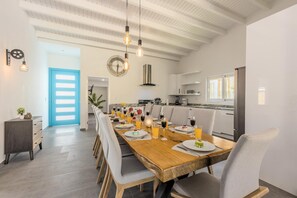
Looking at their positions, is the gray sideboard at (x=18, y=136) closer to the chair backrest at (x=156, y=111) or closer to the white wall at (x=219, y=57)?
the chair backrest at (x=156, y=111)

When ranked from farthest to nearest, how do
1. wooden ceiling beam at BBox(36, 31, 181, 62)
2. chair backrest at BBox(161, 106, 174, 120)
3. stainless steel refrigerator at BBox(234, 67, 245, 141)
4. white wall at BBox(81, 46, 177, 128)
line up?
white wall at BBox(81, 46, 177, 128) → wooden ceiling beam at BBox(36, 31, 181, 62) → stainless steel refrigerator at BBox(234, 67, 245, 141) → chair backrest at BBox(161, 106, 174, 120)

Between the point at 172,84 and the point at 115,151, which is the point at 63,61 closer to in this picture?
the point at 172,84

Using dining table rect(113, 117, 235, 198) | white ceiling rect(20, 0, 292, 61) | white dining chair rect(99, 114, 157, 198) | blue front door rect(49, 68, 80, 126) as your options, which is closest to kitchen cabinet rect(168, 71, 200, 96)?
white ceiling rect(20, 0, 292, 61)

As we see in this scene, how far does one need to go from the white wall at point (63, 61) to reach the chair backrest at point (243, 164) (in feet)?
21.0

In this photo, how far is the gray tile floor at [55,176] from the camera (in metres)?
1.64

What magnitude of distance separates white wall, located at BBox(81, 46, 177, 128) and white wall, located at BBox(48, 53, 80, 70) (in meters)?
1.23

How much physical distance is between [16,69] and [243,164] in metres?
4.08

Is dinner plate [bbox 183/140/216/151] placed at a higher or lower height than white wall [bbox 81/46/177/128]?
lower

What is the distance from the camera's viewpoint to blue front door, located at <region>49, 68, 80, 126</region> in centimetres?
543

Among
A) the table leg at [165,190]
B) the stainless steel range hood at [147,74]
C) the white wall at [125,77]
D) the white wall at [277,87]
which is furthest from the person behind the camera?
the stainless steel range hood at [147,74]

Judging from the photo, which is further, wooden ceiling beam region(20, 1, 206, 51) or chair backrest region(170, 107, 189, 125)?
wooden ceiling beam region(20, 1, 206, 51)

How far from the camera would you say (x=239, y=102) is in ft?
10.4

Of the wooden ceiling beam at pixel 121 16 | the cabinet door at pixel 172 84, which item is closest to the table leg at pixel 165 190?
the wooden ceiling beam at pixel 121 16

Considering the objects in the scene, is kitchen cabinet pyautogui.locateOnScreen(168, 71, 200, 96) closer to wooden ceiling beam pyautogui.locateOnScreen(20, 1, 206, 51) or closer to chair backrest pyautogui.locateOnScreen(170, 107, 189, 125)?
wooden ceiling beam pyautogui.locateOnScreen(20, 1, 206, 51)
